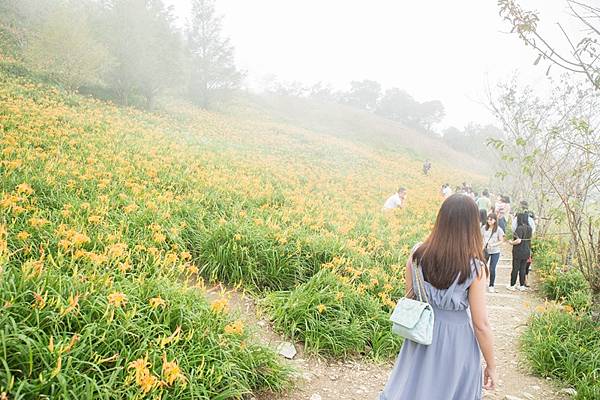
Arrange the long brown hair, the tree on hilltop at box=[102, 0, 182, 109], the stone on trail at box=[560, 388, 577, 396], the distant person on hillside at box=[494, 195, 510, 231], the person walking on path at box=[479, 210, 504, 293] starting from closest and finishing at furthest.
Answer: the long brown hair, the stone on trail at box=[560, 388, 577, 396], the person walking on path at box=[479, 210, 504, 293], the distant person on hillside at box=[494, 195, 510, 231], the tree on hilltop at box=[102, 0, 182, 109]

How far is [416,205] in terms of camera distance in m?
13.1

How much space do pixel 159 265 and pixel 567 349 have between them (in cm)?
491

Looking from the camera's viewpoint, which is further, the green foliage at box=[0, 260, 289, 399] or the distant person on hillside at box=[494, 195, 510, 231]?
the distant person on hillside at box=[494, 195, 510, 231]

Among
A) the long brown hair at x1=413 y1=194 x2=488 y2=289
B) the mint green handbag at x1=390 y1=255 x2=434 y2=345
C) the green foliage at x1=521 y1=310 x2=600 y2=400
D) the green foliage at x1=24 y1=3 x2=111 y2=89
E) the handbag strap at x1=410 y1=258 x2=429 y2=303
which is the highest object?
the green foliage at x1=24 y1=3 x2=111 y2=89

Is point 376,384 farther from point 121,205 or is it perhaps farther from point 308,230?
point 121,205

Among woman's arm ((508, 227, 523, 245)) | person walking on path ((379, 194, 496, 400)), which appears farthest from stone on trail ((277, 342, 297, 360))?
woman's arm ((508, 227, 523, 245))

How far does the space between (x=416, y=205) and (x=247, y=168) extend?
6041 mm

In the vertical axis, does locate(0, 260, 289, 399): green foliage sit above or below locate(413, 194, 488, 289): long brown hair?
below

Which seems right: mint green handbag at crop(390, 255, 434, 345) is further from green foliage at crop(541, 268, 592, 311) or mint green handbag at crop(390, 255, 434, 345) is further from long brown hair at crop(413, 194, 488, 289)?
green foliage at crop(541, 268, 592, 311)

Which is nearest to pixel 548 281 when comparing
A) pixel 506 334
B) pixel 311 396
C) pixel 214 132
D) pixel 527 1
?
pixel 506 334

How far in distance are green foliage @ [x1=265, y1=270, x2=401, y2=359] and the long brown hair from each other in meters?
2.09

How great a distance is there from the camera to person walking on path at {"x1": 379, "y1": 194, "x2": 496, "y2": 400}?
252cm

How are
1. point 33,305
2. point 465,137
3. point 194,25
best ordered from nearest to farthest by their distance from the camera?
1. point 33,305
2. point 194,25
3. point 465,137

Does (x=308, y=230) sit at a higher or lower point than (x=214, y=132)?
lower
